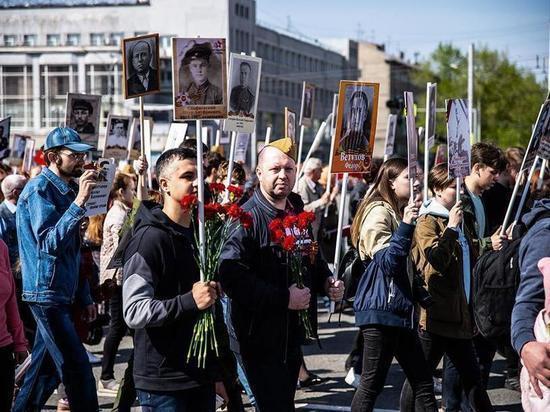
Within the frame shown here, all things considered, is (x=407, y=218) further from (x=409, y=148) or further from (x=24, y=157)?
(x=24, y=157)

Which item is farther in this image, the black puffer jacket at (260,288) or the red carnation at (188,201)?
the black puffer jacket at (260,288)

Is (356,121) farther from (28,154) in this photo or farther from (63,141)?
(28,154)

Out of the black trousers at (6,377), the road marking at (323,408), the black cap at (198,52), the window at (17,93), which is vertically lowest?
the road marking at (323,408)

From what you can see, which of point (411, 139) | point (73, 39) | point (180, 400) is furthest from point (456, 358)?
point (73, 39)

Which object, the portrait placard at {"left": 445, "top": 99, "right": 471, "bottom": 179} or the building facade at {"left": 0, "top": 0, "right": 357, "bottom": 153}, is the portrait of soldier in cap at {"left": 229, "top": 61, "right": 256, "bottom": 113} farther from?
the building facade at {"left": 0, "top": 0, "right": 357, "bottom": 153}

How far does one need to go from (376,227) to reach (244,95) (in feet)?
9.06

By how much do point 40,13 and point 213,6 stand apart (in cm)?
1488

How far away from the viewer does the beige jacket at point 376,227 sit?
274 inches

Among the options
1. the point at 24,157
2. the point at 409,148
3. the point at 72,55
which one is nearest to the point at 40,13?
the point at 72,55

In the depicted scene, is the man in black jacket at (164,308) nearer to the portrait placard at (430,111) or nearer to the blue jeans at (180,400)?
the blue jeans at (180,400)

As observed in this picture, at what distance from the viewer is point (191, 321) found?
533 cm

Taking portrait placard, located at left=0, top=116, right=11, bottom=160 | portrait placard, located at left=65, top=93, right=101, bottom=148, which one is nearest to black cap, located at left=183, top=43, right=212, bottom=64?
portrait placard, located at left=65, top=93, right=101, bottom=148

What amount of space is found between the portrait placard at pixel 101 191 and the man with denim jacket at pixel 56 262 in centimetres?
171

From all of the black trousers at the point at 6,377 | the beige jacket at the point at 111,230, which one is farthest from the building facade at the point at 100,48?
the black trousers at the point at 6,377
